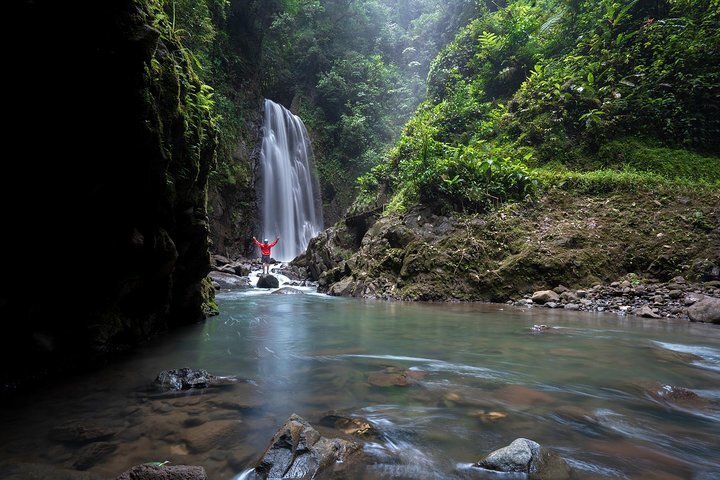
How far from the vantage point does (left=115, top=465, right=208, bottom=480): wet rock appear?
1.63 meters

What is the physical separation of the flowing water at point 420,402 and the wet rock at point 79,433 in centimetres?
4

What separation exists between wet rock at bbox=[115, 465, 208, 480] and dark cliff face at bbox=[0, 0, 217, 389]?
2031mm

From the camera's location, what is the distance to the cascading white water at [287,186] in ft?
69.7

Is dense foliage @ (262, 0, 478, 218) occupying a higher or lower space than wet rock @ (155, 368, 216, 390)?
higher

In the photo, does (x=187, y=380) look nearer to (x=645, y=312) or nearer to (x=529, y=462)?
(x=529, y=462)

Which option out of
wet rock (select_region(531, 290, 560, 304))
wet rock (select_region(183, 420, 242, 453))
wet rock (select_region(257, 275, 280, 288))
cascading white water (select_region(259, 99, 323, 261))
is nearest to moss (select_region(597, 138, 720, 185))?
wet rock (select_region(531, 290, 560, 304))

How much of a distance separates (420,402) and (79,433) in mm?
2153

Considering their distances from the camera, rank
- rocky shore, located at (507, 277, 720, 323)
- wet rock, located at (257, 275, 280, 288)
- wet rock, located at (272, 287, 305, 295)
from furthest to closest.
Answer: wet rock, located at (257, 275, 280, 288) < wet rock, located at (272, 287, 305, 295) < rocky shore, located at (507, 277, 720, 323)

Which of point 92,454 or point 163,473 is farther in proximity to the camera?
point 92,454

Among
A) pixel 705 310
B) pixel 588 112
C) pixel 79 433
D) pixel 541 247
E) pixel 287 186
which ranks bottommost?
pixel 79 433

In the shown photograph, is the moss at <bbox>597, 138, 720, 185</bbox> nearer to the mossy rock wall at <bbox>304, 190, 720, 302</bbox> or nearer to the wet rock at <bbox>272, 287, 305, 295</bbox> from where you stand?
the mossy rock wall at <bbox>304, 190, 720, 302</bbox>

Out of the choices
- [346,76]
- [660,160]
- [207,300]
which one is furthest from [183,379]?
[346,76]

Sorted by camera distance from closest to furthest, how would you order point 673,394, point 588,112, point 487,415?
point 487,415 < point 673,394 < point 588,112

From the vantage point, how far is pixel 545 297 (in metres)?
7.86
